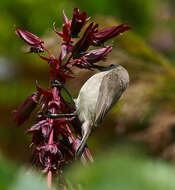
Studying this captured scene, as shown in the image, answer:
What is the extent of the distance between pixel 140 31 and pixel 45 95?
480 centimetres

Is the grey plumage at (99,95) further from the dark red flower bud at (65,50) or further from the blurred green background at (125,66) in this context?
the dark red flower bud at (65,50)

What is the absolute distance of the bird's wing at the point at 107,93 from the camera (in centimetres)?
241

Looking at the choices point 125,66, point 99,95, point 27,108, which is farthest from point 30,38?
point 125,66

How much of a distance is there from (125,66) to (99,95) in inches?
49.3

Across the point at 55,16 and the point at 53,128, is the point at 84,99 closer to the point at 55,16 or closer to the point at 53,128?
the point at 53,128

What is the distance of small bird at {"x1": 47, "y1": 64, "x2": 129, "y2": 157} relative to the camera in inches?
94.0

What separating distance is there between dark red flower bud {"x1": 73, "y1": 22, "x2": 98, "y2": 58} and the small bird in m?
0.56

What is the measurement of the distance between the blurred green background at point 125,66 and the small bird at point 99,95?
21 cm

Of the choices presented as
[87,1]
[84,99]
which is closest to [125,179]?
[84,99]

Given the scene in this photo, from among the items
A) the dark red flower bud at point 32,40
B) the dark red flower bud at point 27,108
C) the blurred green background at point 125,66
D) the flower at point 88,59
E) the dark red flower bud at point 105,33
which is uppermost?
the dark red flower bud at point 32,40

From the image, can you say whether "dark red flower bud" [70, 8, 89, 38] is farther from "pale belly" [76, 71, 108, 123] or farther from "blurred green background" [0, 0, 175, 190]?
"blurred green background" [0, 0, 175, 190]

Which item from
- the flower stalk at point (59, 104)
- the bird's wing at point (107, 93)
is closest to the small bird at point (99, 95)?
the bird's wing at point (107, 93)

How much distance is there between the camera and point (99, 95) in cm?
253

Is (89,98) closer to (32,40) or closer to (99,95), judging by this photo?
(99,95)
